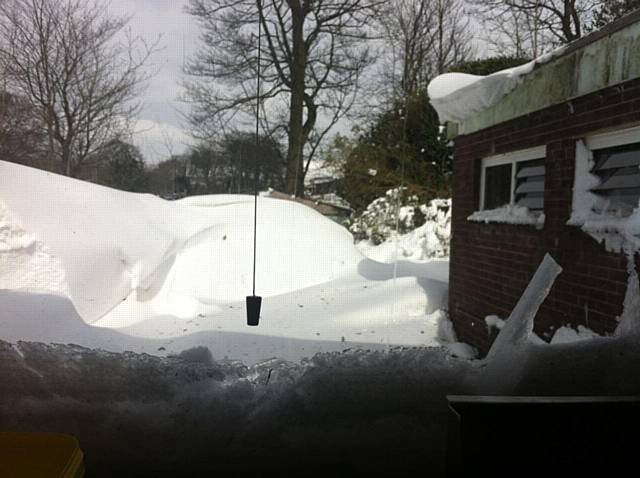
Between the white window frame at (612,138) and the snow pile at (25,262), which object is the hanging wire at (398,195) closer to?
the white window frame at (612,138)

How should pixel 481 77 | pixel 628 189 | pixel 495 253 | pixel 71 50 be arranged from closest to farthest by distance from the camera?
pixel 71 50 → pixel 628 189 → pixel 481 77 → pixel 495 253

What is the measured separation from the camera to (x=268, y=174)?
230 cm

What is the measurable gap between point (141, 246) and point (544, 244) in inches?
107

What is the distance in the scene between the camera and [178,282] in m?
2.82

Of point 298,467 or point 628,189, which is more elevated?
point 628,189

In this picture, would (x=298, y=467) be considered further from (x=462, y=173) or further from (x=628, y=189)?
Answer: (x=462, y=173)

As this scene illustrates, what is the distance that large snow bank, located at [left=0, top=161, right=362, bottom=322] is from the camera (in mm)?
2223

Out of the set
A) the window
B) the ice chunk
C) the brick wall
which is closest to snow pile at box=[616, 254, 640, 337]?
the ice chunk

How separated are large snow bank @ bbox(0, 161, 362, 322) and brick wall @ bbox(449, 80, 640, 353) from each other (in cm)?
116

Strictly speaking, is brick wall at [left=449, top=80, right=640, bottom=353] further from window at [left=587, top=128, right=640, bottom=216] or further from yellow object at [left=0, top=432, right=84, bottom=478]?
yellow object at [left=0, top=432, right=84, bottom=478]

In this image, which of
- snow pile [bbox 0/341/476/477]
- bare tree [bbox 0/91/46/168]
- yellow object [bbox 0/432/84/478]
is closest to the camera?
yellow object [bbox 0/432/84/478]

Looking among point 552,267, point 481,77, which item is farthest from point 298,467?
point 481,77

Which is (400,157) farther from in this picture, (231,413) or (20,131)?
(231,413)

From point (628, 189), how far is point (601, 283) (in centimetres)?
55
